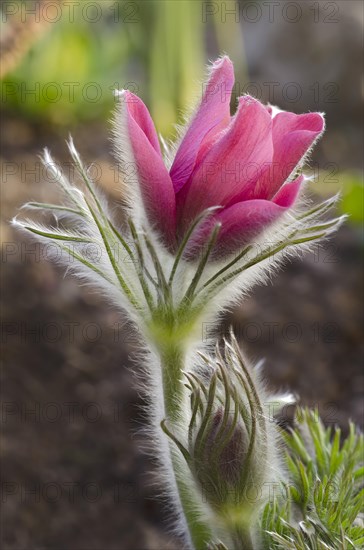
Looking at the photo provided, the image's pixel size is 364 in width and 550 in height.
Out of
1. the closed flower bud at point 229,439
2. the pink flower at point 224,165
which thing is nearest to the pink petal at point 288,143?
the pink flower at point 224,165

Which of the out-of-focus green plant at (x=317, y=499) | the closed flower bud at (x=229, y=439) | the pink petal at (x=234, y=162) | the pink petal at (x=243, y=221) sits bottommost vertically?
the out-of-focus green plant at (x=317, y=499)

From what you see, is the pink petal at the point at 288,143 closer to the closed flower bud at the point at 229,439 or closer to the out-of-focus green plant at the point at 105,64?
the closed flower bud at the point at 229,439

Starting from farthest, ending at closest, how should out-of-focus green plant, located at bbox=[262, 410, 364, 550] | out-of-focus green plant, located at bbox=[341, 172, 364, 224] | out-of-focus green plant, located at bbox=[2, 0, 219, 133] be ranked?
out-of-focus green plant, located at bbox=[2, 0, 219, 133]
out-of-focus green plant, located at bbox=[341, 172, 364, 224]
out-of-focus green plant, located at bbox=[262, 410, 364, 550]

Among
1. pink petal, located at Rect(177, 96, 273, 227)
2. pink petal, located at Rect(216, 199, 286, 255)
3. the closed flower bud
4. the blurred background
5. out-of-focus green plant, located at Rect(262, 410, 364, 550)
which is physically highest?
pink petal, located at Rect(177, 96, 273, 227)

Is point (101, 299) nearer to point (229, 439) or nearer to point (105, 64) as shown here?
point (105, 64)

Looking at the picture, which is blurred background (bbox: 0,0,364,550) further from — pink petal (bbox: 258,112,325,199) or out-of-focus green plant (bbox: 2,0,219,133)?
pink petal (bbox: 258,112,325,199)

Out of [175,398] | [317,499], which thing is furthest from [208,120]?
[317,499]

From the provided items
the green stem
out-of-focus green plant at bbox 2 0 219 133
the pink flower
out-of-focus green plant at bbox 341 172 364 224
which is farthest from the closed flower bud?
out-of-focus green plant at bbox 2 0 219 133

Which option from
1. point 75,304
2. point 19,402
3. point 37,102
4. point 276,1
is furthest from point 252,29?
point 19,402
